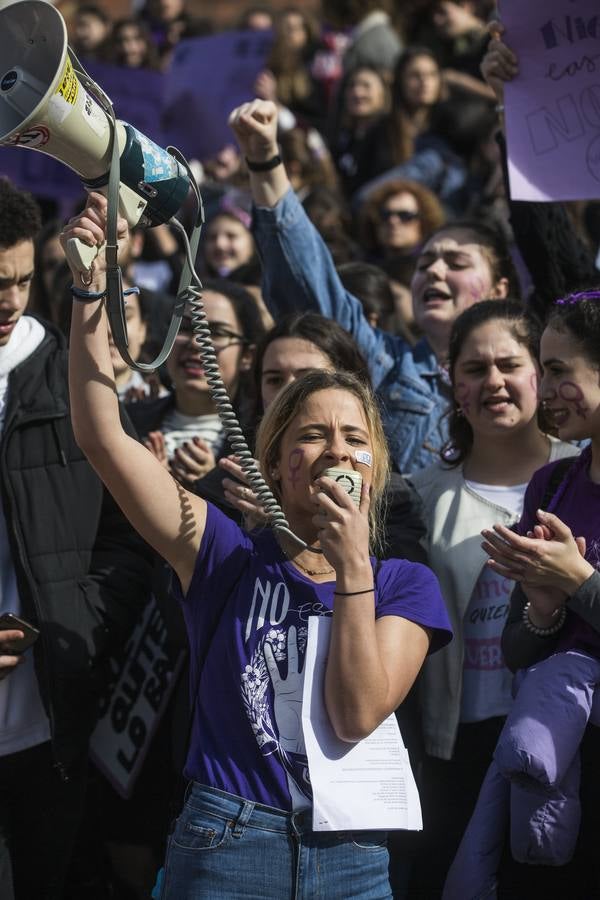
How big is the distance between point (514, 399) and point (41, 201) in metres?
5.21

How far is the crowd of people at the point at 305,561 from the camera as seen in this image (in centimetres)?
251

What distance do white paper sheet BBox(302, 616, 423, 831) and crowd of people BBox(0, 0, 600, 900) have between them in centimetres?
5

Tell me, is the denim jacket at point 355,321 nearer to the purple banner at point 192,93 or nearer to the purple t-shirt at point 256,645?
the purple t-shirt at point 256,645

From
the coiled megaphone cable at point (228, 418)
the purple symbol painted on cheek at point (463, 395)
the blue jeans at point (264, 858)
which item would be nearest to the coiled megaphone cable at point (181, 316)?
the coiled megaphone cable at point (228, 418)

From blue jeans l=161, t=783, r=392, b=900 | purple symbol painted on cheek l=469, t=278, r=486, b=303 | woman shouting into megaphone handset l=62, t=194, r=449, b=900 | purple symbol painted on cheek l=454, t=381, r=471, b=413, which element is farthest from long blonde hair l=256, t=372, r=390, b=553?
purple symbol painted on cheek l=469, t=278, r=486, b=303

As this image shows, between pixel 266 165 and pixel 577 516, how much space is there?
4.99 ft

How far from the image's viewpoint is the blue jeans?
242cm

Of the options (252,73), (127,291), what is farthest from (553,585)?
(252,73)

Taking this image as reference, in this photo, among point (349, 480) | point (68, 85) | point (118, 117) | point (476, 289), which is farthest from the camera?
point (118, 117)

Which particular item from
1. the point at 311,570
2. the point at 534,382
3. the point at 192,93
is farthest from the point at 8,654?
the point at 192,93

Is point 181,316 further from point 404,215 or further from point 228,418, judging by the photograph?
point 404,215

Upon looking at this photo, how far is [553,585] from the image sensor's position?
2.77 m

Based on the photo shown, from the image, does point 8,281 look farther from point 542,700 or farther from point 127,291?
point 542,700

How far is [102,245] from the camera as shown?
2576 millimetres
